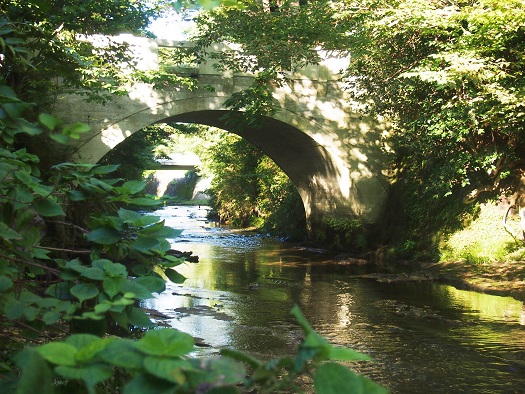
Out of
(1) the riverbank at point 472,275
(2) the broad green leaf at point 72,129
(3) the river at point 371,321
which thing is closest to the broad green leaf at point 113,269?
(2) the broad green leaf at point 72,129

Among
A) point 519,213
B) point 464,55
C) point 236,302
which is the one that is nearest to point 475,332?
point 236,302

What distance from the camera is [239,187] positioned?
807 inches

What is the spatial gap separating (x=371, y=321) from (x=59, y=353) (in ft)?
20.5

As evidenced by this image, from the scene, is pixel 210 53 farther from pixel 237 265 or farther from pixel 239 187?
pixel 239 187

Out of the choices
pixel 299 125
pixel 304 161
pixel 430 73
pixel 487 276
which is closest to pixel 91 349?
pixel 430 73

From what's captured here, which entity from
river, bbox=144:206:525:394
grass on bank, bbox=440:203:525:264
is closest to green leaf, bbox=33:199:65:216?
river, bbox=144:206:525:394

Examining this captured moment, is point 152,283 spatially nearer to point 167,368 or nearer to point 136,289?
point 136,289

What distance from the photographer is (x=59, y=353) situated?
0.83m

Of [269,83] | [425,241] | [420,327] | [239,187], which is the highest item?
[269,83]

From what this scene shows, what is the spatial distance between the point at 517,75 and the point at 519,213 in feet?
8.53

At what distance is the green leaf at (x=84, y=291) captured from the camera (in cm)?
119

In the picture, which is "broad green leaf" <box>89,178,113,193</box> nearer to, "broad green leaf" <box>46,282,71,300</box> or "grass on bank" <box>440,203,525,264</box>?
"broad green leaf" <box>46,282,71,300</box>

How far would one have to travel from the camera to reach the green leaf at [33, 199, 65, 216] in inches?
52.5

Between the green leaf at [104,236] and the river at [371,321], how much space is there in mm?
1972
